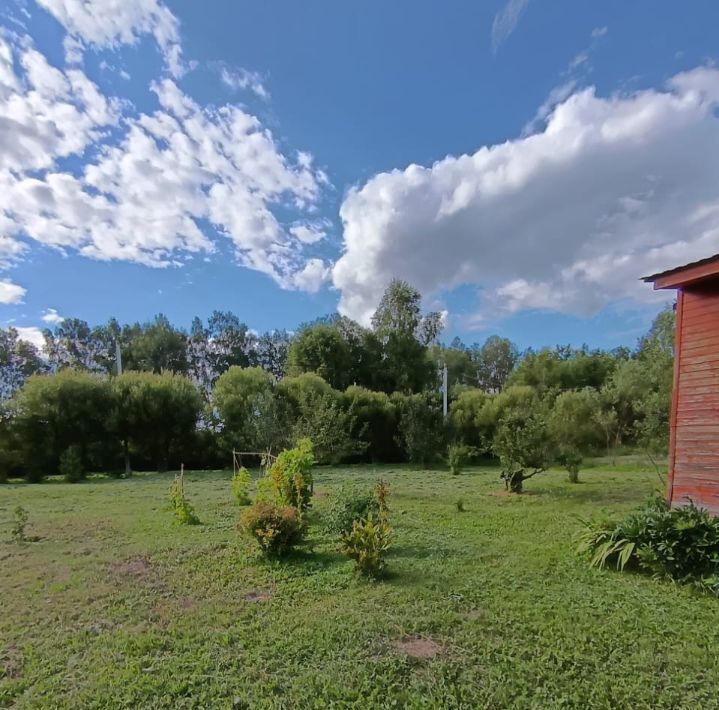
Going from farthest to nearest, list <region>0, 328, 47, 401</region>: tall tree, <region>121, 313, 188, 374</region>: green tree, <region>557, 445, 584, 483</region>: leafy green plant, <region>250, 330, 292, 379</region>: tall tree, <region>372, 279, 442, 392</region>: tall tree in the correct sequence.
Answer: <region>250, 330, 292, 379</region>: tall tree → <region>121, 313, 188, 374</region>: green tree → <region>0, 328, 47, 401</region>: tall tree → <region>372, 279, 442, 392</region>: tall tree → <region>557, 445, 584, 483</region>: leafy green plant

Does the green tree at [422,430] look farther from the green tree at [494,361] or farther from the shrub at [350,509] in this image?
the green tree at [494,361]

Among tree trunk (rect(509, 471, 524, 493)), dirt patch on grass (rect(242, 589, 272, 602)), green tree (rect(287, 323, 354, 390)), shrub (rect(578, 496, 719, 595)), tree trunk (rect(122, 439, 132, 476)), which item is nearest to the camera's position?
dirt patch on grass (rect(242, 589, 272, 602))

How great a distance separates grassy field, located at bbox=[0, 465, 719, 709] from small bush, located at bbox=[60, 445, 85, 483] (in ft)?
29.4

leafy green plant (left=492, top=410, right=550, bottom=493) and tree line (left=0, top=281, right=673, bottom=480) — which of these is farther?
tree line (left=0, top=281, right=673, bottom=480)

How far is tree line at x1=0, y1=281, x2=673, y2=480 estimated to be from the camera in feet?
43.6

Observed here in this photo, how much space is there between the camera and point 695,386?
16.1 feet

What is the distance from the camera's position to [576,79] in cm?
667

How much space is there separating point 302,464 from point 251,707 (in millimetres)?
4239

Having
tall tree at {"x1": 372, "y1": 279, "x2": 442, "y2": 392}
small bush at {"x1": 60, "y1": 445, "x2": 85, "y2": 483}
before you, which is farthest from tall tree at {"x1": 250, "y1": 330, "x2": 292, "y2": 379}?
small bush at {"x1": 60, "y1": 445, "x2": 85, "y2": 483}

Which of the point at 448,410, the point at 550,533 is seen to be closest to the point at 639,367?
the point at 448,410

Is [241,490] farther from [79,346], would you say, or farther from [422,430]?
[79,346]

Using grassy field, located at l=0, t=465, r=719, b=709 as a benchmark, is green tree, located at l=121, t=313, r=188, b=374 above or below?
above

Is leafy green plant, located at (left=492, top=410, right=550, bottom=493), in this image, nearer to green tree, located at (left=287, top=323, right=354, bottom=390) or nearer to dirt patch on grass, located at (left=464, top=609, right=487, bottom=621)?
dirt patch on grass, located at (left=464, top=609, right=487, bottom=621)

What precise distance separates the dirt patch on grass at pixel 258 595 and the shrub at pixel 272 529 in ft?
2.31
